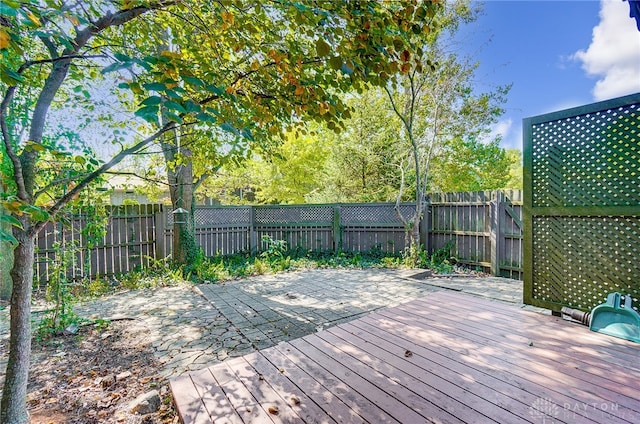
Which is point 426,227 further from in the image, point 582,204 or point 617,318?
point 617,318

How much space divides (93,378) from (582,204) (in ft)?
13.7

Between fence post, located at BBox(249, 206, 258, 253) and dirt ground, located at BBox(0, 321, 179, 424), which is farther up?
fence post, located at BBox(249, 206, 258, 253)

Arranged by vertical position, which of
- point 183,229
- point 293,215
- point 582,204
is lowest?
point 183,229

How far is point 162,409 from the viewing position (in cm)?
181

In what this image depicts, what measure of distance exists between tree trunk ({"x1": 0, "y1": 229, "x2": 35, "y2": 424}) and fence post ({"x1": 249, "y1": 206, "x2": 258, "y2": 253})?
20.6 ft

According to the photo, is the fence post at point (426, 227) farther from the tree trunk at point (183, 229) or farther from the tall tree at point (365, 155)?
the tree trunk at point (183, 229)

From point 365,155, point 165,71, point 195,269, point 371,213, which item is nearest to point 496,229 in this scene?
point 371,213

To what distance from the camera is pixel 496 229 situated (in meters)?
5.50

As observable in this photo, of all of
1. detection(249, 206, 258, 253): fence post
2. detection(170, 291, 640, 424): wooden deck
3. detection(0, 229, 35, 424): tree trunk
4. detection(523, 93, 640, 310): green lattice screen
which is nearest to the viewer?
detection(170, 291, 640, 424): wooden deck

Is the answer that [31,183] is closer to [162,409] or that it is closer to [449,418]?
[162,409]

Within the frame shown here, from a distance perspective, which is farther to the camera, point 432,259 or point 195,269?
point 432,259

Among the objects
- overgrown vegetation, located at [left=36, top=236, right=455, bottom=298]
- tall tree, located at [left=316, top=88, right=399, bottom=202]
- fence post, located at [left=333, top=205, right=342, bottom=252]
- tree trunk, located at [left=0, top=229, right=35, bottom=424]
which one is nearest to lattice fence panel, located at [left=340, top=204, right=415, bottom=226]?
fence post, located at [left=333, top=205, right=342, bottom=252]

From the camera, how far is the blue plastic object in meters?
2.18

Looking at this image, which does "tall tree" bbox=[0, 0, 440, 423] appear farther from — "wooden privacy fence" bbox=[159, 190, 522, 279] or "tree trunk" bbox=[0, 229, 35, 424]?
"wooden privacy fence" bbox=[159, 190, 522, 279]
